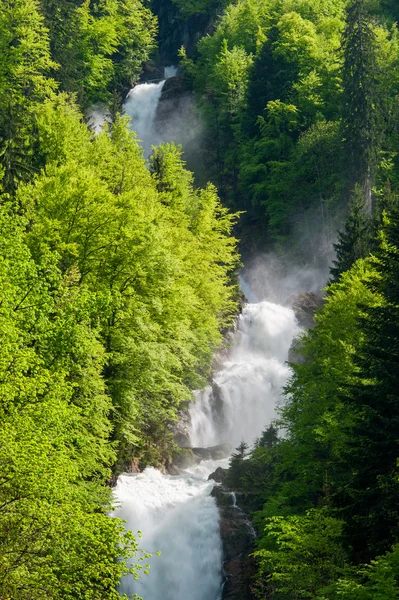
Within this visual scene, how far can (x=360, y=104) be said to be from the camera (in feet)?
195

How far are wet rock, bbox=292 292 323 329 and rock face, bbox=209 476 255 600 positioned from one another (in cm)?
2438

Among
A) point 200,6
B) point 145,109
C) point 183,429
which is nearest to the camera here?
point 183,429

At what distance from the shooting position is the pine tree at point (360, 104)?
5791 cm

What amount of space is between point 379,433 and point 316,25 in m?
65.8

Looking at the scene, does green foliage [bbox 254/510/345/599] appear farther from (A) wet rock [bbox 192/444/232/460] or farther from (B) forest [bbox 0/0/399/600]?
(A) wet rock [bbox 192/444/232/460]

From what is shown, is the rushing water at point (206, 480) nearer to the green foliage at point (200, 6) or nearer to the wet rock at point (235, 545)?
the wet rock at point (235, 545)

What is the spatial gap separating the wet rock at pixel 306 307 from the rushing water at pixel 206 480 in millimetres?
810

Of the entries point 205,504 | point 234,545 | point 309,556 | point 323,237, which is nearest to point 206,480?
point 205,504

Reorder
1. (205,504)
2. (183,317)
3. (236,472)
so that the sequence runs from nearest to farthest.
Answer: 1. (205,504)
2. (236,472)
3. (183,317)

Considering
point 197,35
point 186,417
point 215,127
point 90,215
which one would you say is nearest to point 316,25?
point 215,127

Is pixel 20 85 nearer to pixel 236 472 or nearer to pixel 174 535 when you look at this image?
pixel 236 472

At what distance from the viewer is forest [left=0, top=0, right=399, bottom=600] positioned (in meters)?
17.2

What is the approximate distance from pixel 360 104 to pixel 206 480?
119ft

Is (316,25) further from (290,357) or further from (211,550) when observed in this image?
(211,550)
